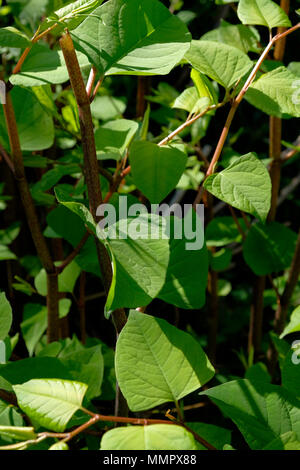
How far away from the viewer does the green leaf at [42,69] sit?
41 cm

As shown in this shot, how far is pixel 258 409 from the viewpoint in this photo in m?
0.34

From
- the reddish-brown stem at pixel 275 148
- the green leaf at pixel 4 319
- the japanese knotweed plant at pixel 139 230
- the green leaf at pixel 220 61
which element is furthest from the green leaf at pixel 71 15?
the reddish-brown stem at pixel 275 148

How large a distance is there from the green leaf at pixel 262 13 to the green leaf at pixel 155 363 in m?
0.28

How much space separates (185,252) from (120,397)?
126 mm

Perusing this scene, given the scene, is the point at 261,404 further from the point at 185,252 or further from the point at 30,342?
the point at 30,342

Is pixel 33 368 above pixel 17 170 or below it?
below

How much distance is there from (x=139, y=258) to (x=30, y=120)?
0.86ft

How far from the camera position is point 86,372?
1.41 feet

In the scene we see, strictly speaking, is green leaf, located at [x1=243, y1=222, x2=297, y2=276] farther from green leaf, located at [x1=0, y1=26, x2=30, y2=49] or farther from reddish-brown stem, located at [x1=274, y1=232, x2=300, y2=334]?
green leaf, located at [x1=0, y1=26, x2=30, y2=49]

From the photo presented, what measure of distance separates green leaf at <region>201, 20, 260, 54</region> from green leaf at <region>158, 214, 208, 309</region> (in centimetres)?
26

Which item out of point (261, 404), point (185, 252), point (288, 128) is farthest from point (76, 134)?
point (288, 128)

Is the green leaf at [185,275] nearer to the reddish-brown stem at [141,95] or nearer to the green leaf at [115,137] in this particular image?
the green leaf at [115,137]

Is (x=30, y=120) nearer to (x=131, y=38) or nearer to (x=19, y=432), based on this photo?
(x=131, y=38)

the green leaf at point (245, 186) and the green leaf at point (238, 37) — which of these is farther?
the green leaf at point (238, 37)
